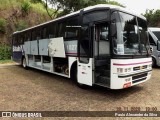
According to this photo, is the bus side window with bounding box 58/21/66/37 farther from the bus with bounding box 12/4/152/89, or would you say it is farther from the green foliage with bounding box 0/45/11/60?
the green foliage with bounding box 0/45/11/60

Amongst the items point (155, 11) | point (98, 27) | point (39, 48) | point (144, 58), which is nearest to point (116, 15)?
point (98, 27)

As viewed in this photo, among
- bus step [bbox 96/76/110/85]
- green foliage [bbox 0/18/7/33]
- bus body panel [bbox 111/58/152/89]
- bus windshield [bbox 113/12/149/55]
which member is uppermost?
green foliage [bbox 0/18/7/33]

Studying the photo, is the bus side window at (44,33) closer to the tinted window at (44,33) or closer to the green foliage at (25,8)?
the tinted window at (44,33)

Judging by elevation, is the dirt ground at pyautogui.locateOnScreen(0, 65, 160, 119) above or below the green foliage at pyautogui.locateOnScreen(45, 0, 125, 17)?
below

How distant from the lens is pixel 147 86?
8.88 meters

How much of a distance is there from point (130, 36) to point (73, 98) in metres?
2.83

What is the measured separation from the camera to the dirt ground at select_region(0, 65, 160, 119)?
6.40 metres

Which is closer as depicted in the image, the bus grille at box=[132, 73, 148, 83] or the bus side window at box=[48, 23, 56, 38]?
the bus grille at box=[132, 73, 148, 83]

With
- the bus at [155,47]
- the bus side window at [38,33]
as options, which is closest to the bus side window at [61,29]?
the bus side window at [38,33]

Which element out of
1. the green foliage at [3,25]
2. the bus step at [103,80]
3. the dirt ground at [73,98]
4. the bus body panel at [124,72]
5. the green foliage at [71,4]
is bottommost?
the dirt ground at [73,98]

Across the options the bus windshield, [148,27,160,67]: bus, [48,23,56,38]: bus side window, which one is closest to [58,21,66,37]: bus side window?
[48,23,56,38]: bus side window

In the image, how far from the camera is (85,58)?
7.99 metres

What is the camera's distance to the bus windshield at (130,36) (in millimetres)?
6919

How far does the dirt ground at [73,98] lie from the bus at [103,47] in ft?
1.53
